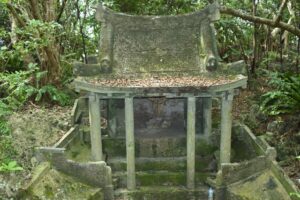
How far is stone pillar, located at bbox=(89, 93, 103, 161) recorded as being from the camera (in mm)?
10523

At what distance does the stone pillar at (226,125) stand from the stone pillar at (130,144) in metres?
2.38

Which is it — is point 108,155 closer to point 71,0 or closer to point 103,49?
point 103,49

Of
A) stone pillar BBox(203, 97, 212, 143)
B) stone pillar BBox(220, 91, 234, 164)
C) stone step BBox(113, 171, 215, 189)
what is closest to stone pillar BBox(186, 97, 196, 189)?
stone step BBox(113, 171, 215, 189)

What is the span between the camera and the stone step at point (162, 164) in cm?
A: 1166

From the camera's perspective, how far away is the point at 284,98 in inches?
534

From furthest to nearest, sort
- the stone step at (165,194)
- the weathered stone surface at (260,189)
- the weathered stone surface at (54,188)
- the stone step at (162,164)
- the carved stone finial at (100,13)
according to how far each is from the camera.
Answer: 1. the carved stone finial at (100,13)
2. the stone step at (162,164)
3. the stone step at (165,194)
4. the weathered stone surface at (260,189)
5. the weathered stone surface at (54,188)

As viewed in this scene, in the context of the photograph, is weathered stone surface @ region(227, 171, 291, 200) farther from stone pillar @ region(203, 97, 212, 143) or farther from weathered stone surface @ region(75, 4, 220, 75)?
weathered stone surface @ region(75, 4, 220, 75)

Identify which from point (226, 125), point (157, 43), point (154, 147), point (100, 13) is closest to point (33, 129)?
point (154, 147)

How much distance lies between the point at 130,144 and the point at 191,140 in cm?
158

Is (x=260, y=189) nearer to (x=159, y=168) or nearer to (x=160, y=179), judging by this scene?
(x=160, y=179)

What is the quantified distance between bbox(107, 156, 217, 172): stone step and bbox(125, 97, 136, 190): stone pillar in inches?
34.3

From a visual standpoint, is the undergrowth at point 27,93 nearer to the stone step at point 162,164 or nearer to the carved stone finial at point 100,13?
the carved stone finial at point 100,13

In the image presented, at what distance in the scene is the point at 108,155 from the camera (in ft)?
39.5

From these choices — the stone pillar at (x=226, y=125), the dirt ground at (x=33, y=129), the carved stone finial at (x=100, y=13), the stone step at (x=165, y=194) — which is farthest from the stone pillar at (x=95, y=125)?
the stone pillar at (x=226, y=125)
